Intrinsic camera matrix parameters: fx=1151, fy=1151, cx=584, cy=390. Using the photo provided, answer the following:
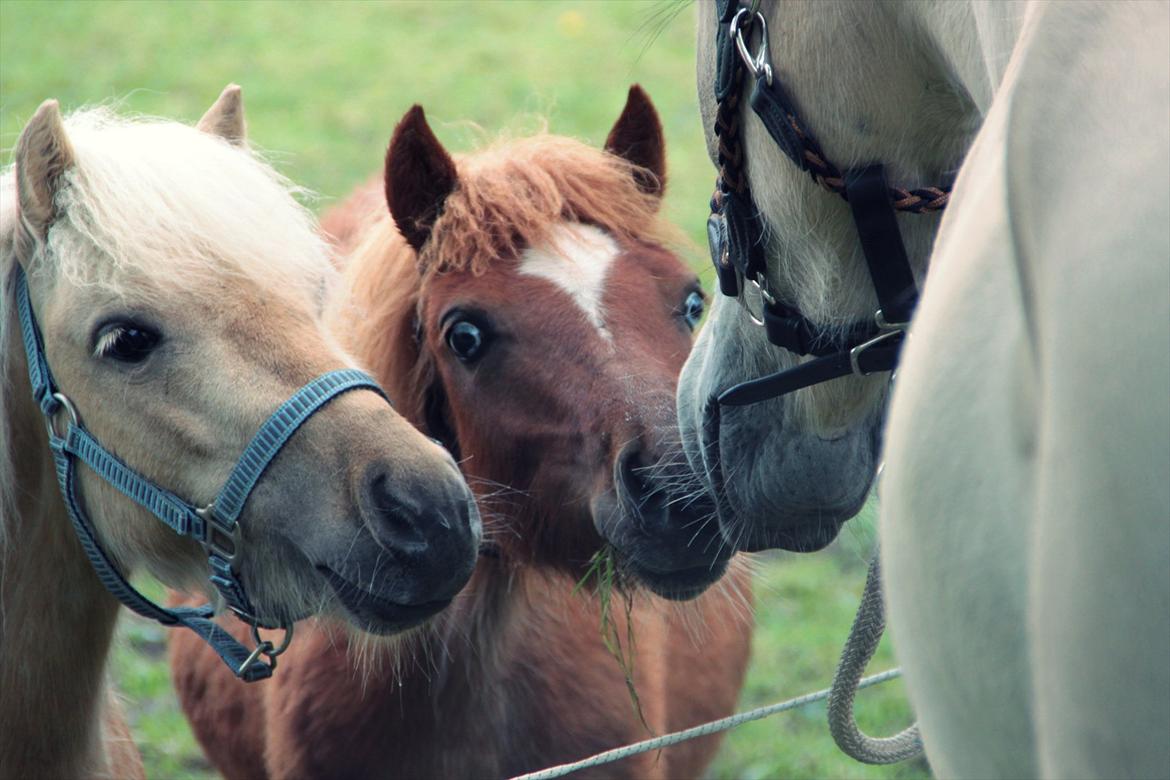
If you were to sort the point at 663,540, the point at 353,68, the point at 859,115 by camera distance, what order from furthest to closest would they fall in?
the point at 353,68 → the point at 663,540 → the point at 859,115

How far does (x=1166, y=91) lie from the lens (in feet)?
3.10

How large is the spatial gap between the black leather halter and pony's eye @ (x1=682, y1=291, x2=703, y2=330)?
0.68 meters

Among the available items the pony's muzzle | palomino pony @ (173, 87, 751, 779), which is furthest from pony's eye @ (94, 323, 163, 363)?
palomino pony @ (173, 87, 751, 779)

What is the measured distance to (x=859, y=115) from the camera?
1448 millimetres

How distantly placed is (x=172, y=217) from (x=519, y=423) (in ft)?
2.57

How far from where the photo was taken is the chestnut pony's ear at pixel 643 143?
2.72 metres

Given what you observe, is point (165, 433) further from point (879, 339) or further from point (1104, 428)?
point (1104, 428)

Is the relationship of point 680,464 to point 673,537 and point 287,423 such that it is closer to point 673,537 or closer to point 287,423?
point 673,537

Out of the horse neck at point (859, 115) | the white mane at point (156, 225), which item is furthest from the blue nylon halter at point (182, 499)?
the horse neck at point (859, 115)

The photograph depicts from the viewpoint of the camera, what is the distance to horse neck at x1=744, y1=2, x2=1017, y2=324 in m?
1.31

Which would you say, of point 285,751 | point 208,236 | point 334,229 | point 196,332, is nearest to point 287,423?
point 196,332

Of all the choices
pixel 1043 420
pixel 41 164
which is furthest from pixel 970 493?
pixel 41 164

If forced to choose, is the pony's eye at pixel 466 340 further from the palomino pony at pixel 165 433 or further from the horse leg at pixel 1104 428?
the horse leg at pixel 1104 428

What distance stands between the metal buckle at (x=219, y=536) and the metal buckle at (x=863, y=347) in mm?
985
